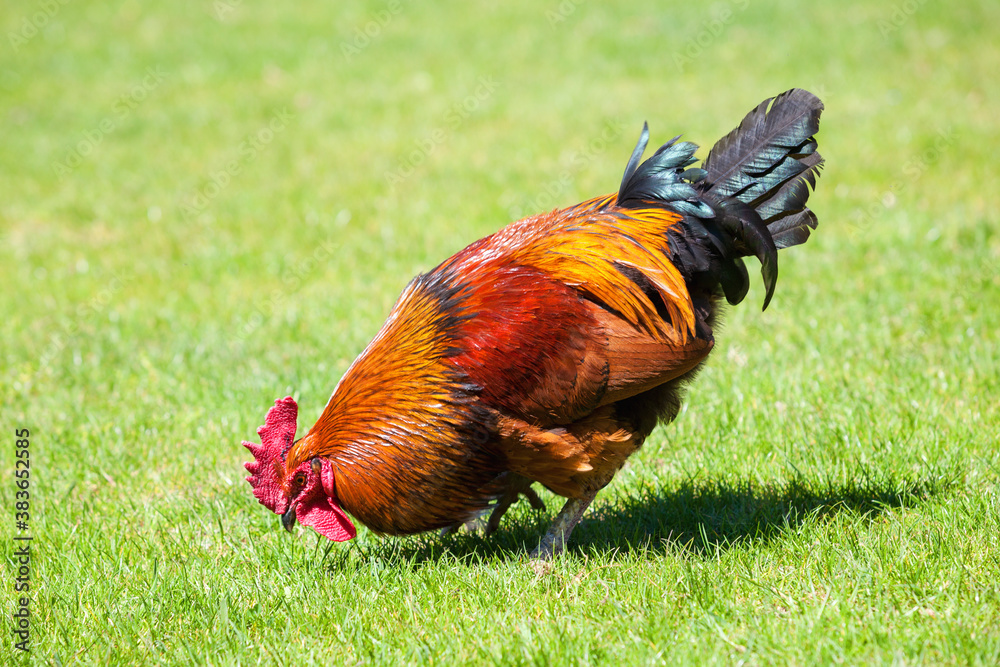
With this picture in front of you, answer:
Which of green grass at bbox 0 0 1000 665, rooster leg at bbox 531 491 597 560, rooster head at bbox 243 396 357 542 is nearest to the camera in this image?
green grass at bbox 0 0 1000 665

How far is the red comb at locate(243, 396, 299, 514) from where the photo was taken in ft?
12.3

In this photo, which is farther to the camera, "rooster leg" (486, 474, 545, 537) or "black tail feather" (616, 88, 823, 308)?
"rooster leg" (486, 474, 545, 537)

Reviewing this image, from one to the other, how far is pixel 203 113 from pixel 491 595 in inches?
396

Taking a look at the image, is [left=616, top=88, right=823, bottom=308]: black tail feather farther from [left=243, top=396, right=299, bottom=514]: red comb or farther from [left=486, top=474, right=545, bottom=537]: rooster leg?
[left=243, top=396, right=299, bottom=514]: red comb

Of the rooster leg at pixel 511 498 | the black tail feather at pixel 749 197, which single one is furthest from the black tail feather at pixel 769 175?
the rooster leg at pixel 511 498

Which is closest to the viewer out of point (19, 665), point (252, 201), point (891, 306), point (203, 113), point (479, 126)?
point (19, 665)

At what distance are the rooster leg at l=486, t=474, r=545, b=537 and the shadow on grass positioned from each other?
0.33 ft

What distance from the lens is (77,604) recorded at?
3730 mm

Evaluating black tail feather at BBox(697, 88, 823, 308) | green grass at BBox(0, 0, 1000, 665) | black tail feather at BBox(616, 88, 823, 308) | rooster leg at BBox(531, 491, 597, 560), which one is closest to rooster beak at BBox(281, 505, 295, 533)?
green grass at BBox(0, 0, 1000, 665)

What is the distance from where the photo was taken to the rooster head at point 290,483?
3760mm

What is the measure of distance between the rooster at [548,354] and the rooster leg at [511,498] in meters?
0.02

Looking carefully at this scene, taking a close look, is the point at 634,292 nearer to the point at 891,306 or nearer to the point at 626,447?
the point at 626,447

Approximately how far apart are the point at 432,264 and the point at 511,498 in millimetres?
3868

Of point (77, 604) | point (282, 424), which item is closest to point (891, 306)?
point (282, 424)
